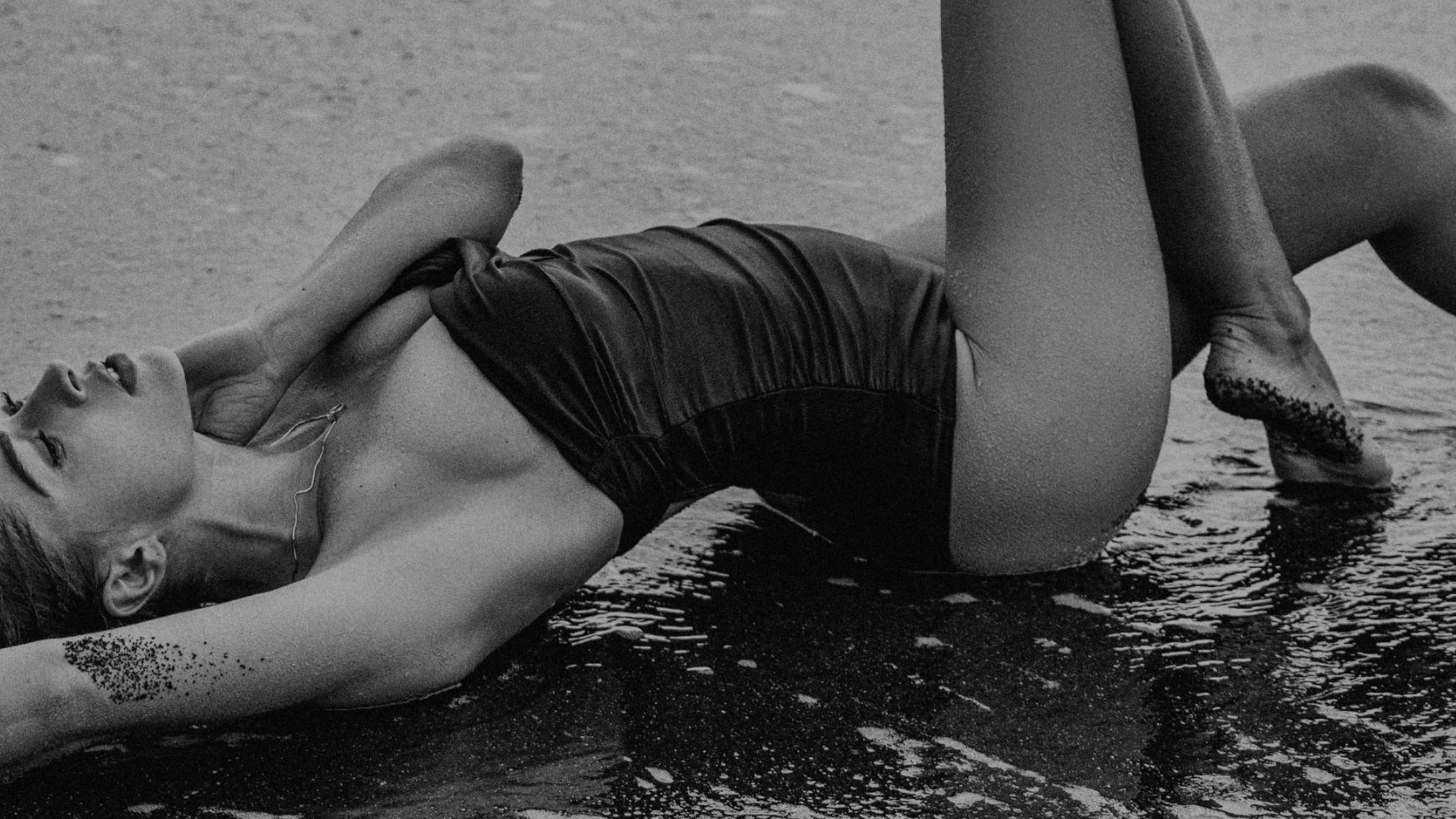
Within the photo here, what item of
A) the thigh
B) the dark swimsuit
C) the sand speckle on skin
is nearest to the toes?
the thigh

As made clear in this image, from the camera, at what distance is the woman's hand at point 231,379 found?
279 cm

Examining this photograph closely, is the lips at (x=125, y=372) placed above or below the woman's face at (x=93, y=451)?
above

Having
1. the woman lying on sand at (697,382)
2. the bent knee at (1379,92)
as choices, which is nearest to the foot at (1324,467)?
the woman lying on sand at (697,382)

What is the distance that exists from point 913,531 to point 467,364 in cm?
70

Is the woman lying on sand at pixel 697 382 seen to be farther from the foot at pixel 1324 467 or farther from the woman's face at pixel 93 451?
the foot at pixel 1324 467

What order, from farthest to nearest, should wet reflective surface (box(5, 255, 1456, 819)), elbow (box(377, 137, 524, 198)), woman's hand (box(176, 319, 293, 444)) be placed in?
elbow (box(377, 137, 524, 198)), woman's hand (box(176, 319, 293, 444)), wet reflective surface (box(5, 255, 1456, 819))

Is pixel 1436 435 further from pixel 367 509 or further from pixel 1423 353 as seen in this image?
pixel 367 509

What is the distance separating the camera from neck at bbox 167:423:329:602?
8.52 ft

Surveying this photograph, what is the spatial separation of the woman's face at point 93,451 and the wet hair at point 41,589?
28 millimetres

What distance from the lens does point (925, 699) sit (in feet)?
8.55

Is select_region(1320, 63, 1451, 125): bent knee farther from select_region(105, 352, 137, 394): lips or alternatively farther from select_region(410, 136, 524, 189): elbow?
select_region(105, 352, 137, 394): lips

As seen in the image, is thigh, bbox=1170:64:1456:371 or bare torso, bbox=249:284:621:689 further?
thigh, bbox=1170:64:1456:371

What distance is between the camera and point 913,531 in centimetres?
280

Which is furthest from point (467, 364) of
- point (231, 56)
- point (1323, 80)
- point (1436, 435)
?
point (231, 56)
